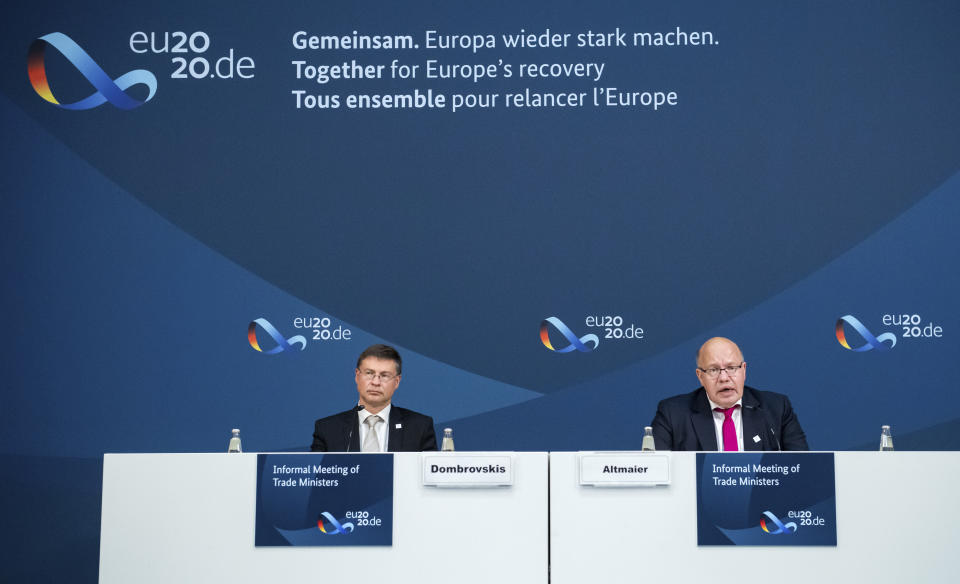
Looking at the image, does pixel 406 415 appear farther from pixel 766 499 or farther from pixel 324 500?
pixel 766 499

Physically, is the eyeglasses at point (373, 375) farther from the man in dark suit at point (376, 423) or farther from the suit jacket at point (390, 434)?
the suit jacket at point (390, 434)

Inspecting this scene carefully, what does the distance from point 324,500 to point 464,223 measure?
229cm

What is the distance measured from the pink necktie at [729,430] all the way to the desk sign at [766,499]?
846mm

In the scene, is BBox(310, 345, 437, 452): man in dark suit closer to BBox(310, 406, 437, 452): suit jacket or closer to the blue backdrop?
BBox(310, 406, 437, 452): suit jacket

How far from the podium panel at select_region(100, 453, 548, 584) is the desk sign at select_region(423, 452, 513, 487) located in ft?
0.07

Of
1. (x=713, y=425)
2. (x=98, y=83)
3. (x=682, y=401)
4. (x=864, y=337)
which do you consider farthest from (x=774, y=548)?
(x=98, y=83)

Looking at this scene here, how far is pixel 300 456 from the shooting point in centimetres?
258

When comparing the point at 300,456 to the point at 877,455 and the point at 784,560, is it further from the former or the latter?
the point at 877,455

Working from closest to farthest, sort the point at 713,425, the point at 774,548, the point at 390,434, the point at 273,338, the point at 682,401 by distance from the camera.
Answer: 1. the point at 774,548
2. the point at 713,425
3. the point at 682,401
4. the point at 390,434
5. the point at 273,338

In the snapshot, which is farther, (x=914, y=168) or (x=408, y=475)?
(x=914, y=168)

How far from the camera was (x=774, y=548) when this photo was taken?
8.16ft

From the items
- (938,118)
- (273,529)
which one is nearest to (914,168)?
(938,118)

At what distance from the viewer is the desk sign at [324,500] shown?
253 cm

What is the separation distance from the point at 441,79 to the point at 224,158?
1.13 metres
